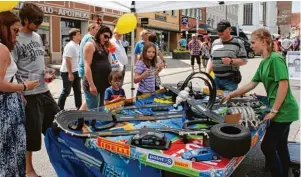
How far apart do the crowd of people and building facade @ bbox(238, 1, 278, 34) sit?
223 ft

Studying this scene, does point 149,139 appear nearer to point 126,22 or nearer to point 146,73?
point 146,73

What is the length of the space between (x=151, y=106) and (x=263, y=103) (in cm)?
130

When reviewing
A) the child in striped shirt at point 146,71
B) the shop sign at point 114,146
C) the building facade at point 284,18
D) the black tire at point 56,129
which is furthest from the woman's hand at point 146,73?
the building facade at point 284,18

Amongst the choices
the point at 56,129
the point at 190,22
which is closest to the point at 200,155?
the point at 56,129

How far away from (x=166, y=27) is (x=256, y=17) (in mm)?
43330

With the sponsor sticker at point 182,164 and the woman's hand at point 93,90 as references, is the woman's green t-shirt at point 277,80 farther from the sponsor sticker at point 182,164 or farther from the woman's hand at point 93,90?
the woman's hand at point 93,90

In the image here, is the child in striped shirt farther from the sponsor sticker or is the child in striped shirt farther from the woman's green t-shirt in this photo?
the sponsor sticker

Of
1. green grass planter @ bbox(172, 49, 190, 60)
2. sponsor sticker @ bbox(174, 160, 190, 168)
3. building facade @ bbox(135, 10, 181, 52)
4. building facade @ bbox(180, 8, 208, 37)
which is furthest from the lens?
building facade @ bbox(180, 8, 208, 37)

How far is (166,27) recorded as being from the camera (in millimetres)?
34969

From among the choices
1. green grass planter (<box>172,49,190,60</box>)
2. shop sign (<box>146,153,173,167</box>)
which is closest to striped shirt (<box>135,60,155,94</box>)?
shop sign (<box>146,153,173,167</box>)

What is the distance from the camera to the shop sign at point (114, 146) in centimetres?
230

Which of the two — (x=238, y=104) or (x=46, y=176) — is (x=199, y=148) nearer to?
(x=238, y=104)

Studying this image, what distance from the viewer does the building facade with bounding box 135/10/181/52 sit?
3241 centimetres

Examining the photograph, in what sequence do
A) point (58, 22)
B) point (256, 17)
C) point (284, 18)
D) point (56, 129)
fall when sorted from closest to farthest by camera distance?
point (56, 129), point (58, 22), point (256, 17), point (284, 18)
